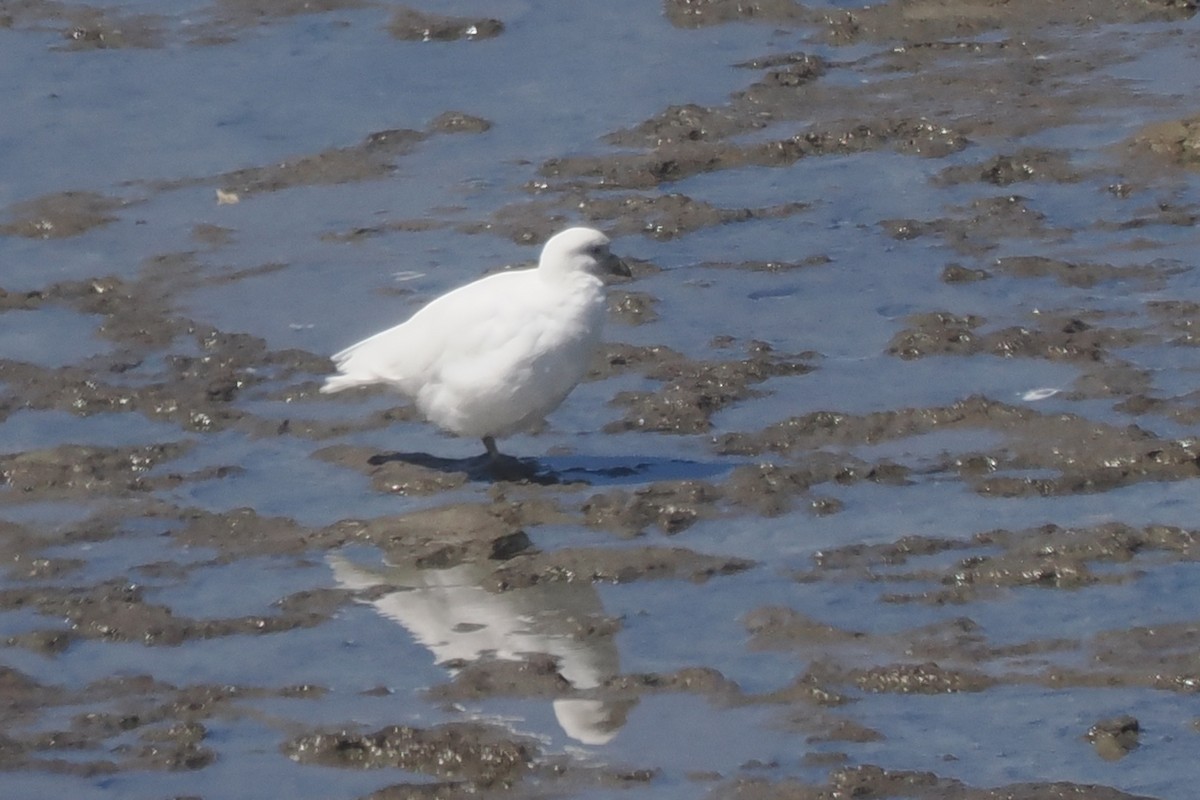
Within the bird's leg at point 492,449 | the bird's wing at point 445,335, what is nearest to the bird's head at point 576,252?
the bird's wing at point 445,335

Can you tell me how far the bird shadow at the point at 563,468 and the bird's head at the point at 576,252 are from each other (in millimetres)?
796

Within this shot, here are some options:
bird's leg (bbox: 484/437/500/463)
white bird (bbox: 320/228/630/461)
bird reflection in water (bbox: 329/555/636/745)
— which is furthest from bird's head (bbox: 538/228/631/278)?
bird reflection in water (bbox: 329/555/636/745)

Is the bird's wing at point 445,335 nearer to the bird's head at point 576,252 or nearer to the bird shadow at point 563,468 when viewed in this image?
the bird's head at point 576,252

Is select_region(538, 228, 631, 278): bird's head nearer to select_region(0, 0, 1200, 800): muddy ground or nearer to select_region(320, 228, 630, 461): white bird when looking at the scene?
select_region(320, 228, 630, 461): white bird

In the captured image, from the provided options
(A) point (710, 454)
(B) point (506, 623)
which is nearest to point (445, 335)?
(A) point (710, 454)

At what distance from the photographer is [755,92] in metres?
14.2

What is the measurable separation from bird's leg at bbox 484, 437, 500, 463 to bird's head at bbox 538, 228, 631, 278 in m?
0.75

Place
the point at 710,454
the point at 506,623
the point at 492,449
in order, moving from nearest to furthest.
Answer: the point at 506,623 < the point at 710,454 < the point at 492,449

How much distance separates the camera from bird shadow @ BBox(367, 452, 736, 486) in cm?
922

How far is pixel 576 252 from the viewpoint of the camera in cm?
944

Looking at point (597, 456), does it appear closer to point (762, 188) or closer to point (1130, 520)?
point (1130, 520)

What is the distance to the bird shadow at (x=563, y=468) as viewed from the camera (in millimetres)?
9219

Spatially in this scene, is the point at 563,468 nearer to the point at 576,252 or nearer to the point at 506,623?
the point at 576,252

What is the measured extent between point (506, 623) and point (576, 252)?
201cm
